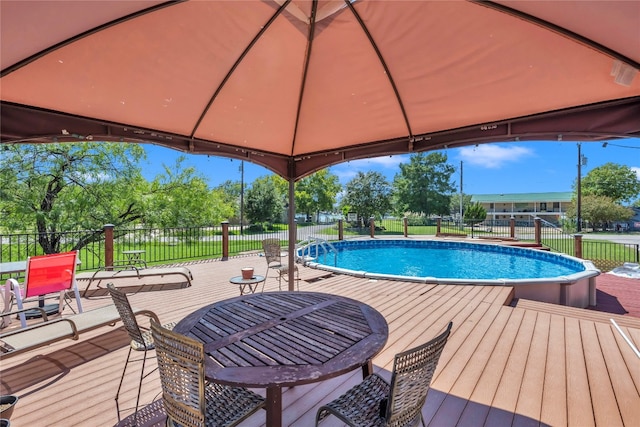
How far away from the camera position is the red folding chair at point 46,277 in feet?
11.7

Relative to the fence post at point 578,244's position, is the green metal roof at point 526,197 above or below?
above

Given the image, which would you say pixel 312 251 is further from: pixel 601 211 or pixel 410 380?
pixel 601 211

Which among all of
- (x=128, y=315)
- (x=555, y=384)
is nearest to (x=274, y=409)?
(x=128, y=315)

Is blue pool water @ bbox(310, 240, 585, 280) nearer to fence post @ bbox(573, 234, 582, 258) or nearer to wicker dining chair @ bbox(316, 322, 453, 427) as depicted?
fence post @ bbox(573, 234, 582, 258)

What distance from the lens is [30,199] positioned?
8680 mm

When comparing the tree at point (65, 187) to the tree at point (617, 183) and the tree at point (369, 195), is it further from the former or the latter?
the tree at point (617, 183)

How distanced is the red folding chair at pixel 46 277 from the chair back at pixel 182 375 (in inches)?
135

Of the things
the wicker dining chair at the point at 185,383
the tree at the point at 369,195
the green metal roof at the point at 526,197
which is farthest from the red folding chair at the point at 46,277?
the green metal roof at the point at 526,197

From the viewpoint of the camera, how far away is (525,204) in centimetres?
4562

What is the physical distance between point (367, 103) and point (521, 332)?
339 cm

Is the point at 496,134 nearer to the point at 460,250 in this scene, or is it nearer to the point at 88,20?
the point at 88,20

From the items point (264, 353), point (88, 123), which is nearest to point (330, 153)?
point (88, 123)

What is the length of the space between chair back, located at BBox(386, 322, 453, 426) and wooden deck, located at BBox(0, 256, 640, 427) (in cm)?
87

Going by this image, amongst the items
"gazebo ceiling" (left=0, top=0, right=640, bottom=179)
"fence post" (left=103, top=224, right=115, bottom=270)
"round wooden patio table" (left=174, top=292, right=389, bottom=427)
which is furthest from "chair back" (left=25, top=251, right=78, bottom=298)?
"round wooden patio table" (left=174, top=292, right=389, bottom=427)
